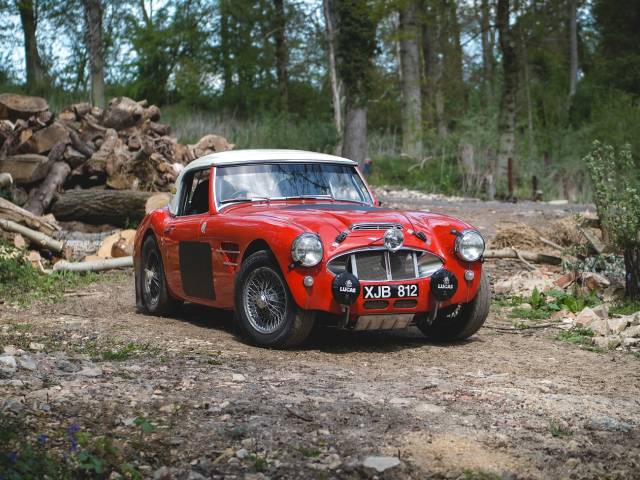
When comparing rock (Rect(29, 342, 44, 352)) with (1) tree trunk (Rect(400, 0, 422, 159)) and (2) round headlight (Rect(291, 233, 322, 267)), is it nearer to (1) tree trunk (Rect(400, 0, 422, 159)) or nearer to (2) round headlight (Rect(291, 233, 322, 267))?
(2) round headlight (Rect(291, 233, 322, 267))

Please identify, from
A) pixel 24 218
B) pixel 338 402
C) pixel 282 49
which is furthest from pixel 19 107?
pixel 282 49

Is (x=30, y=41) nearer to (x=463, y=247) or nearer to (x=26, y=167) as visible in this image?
(x=26, y=167)

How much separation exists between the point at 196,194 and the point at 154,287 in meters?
1.10

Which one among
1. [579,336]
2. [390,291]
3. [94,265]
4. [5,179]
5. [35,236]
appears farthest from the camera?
[5,179]

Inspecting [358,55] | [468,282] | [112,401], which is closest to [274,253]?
[468,282]

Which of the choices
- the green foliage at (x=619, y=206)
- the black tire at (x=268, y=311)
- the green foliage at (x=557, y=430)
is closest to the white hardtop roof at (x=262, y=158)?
the black tire at (x=268, y=311)

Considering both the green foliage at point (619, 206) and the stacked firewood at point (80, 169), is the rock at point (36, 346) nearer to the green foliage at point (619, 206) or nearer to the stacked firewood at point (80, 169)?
the green foliage at point (619, 206)

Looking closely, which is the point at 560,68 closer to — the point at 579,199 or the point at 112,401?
the point at 579,199

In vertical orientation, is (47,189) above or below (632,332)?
above

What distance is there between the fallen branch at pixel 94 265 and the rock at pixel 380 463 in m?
8.69

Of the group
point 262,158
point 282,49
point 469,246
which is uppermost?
point 282,49

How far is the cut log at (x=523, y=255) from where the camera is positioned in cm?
1166

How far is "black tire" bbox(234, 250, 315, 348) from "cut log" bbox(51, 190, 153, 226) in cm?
840

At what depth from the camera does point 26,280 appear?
11305 millimetres
